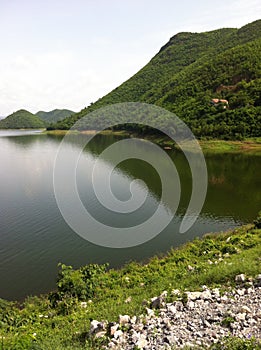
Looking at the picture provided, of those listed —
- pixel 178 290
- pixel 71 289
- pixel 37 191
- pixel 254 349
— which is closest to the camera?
pixel 254 349

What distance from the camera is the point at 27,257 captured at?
17969mm

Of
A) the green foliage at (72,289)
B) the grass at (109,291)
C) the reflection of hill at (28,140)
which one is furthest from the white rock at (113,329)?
the reflection of hill at (28,140)

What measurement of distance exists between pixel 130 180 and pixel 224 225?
57.9 feet

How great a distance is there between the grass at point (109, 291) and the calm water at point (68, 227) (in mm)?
2492

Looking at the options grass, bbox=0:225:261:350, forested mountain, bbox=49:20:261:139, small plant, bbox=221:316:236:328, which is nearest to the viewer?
small plant, bbox=221:316:236:328

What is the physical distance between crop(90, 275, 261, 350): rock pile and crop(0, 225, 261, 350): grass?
546 mm

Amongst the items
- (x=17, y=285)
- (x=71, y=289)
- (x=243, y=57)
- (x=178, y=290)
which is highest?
(x=243, y=57)

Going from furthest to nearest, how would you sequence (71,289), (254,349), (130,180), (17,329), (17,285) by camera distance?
1. (130,180)
2. (17,285)
3. (71,289)
4. (17,329)
5. (254,349)

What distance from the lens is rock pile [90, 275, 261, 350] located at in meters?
6.73

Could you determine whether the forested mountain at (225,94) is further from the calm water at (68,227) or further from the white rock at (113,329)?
the white rock at (113,329)

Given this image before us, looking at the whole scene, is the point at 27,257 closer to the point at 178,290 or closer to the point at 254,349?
the point at 178,290

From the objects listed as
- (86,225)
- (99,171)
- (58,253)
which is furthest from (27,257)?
(99,171)

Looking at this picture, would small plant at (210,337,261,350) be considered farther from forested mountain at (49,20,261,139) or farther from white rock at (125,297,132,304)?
forested mountain at (49,20,261,139)

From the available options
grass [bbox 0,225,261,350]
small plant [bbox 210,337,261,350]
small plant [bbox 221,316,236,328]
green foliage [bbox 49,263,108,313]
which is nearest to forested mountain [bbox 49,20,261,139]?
grass [bbox 0,225,261,350]
